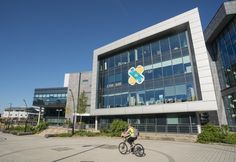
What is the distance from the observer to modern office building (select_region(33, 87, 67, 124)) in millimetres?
59406

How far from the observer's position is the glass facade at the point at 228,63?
23.1m

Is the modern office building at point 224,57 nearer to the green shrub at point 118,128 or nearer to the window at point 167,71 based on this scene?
the window at point 167,71

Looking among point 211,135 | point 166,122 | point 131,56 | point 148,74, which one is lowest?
point 211,135

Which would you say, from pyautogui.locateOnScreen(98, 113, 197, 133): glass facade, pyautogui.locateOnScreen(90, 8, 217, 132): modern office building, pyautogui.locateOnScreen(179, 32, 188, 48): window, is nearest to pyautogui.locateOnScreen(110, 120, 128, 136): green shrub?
pyautogui.locateOnScreen(90, 8, 217, 132): modern office building

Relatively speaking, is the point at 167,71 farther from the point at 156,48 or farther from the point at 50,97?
the point at 50,97

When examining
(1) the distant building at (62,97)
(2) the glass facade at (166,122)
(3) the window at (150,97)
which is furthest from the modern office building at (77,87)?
(3) the window at (150,97)

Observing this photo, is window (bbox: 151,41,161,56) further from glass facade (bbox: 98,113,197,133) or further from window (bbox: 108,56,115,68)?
glass facade (bbox: 98,113,197,133)

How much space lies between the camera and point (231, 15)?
2208 cm

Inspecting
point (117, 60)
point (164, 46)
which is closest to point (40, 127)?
point (117, 60)

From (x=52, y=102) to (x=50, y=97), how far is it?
248 centimetres

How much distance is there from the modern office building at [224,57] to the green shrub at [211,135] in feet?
29.4

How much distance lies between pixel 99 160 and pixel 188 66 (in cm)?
2002

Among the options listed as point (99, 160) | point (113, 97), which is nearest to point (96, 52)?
point (113, 97)

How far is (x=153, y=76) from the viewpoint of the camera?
2786 centimetres
